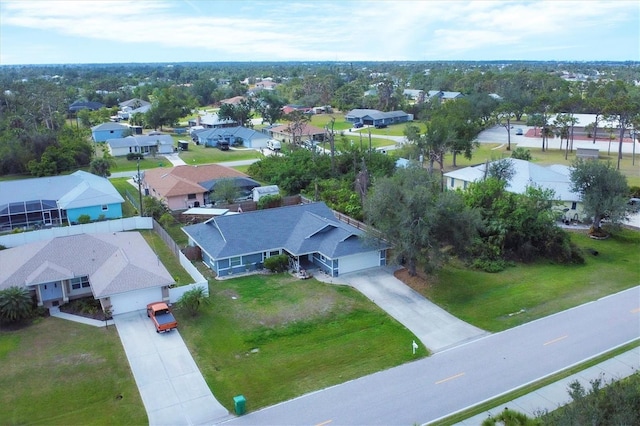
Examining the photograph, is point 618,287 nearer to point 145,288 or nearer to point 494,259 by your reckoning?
point 494,259

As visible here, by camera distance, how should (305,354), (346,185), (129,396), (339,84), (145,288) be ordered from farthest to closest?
(339,84)
(346,185)
(145,288)
(305,354)
(129,396)

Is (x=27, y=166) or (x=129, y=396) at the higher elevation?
(x=27, y=166)

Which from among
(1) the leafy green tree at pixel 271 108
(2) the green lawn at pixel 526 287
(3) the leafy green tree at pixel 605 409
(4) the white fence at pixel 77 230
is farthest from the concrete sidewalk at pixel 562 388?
(1) the leafy green tree at pixel 271 108

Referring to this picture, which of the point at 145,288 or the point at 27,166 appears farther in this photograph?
the point at 27,166

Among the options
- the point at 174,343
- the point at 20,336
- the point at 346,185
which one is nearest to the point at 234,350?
the point at 174,343

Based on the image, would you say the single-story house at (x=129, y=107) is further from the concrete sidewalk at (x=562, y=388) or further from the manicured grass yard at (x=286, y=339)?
the concrete sidewalk at (x=562, y=388)

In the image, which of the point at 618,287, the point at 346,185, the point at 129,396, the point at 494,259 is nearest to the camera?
the point at 129,396
